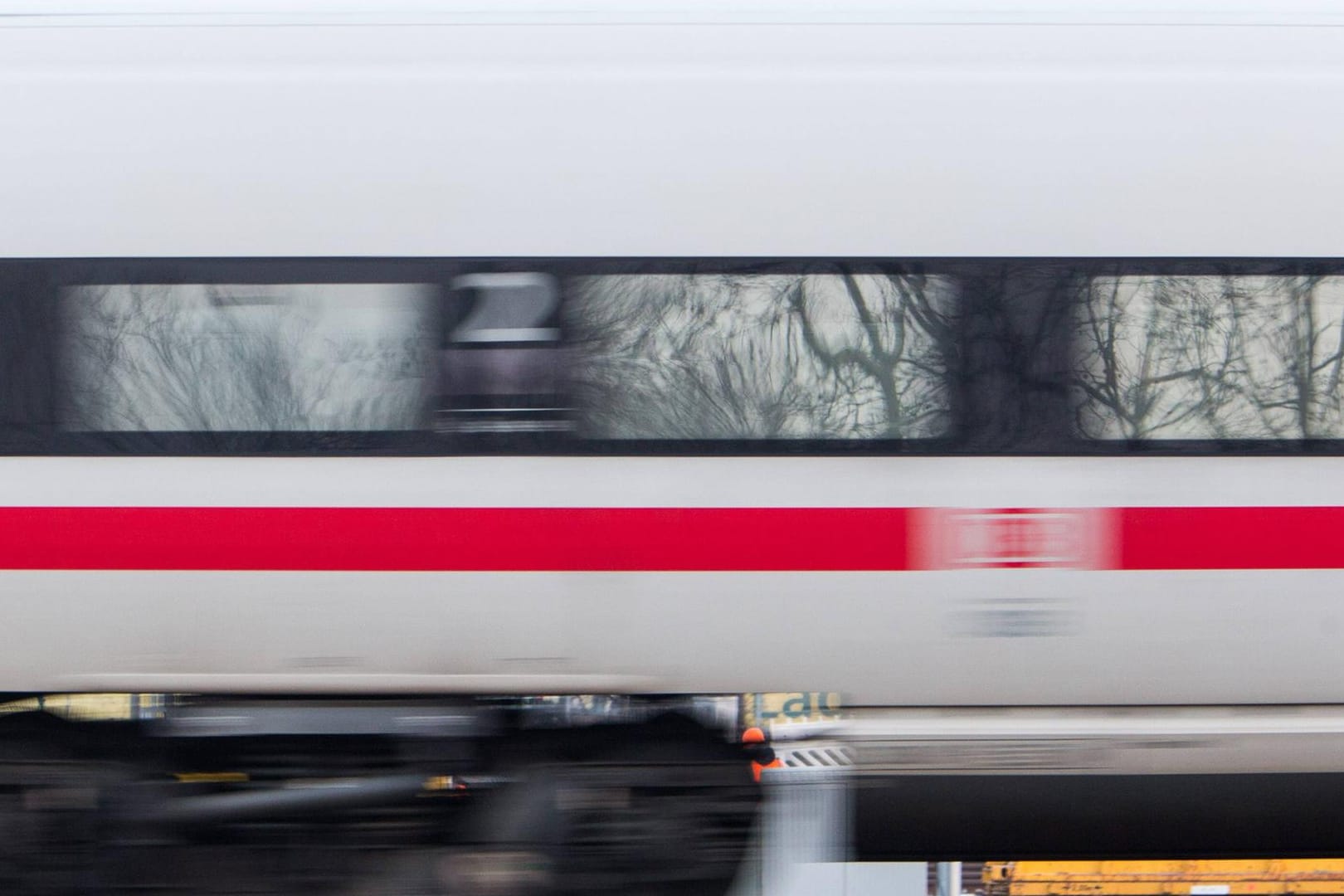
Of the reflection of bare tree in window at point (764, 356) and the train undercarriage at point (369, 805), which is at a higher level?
the reflection of bare tree in window at point (764, 356)

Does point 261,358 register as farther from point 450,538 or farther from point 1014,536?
point 1014,536

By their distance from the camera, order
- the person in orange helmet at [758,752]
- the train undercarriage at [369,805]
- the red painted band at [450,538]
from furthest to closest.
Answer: the person in orange helmet at [758,752]
the train undercarriage at [369,805]
the red painted band at [450,538]

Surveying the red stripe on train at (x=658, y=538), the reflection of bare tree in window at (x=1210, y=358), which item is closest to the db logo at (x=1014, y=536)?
the red stripe on train at (x=658, y=538)

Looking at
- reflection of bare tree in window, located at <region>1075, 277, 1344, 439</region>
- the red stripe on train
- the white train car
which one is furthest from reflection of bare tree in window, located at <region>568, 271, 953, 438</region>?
reflection of bare tree in window, located at <region>1075, 277, 1344, 439</region>

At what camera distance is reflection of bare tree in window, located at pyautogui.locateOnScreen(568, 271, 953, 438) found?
134 inches

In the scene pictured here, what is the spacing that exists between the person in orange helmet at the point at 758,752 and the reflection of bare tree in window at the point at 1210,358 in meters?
1.31

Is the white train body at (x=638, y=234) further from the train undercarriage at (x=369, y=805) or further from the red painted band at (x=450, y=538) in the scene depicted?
the train undercarriage at (x=369, y=805)

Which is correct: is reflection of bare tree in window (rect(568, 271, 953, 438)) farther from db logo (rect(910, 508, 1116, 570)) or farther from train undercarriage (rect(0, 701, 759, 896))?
train undercarriage (rect(0, 701, 759, 896))

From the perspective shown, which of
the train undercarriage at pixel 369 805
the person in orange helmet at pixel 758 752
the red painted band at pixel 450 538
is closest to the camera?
the red painted band at pixel 450 538

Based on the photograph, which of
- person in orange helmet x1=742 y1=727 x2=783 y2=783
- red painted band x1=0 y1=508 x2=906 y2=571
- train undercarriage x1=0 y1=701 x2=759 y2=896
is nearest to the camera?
red painted band x1=0 y1=508 x2=906 y2=571

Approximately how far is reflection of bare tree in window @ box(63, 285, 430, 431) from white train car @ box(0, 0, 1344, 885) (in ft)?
0.04

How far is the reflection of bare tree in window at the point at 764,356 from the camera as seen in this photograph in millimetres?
3393

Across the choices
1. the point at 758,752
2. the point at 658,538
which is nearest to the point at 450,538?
the point at 658,538

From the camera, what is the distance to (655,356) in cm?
341
